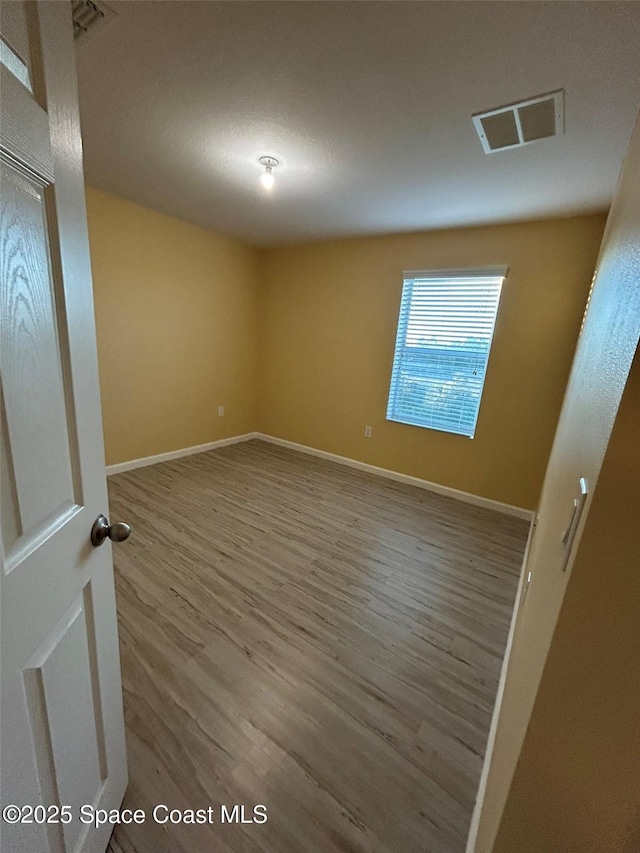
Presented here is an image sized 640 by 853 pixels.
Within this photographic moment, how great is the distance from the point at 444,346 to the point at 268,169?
203 cm

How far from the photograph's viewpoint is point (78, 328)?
0.69 metres

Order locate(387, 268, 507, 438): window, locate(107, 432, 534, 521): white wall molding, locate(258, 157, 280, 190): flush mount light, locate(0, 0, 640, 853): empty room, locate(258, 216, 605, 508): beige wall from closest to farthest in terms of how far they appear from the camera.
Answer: locate(0, 0, 640, 853): empty room → locate(258, 157, 280, 190): flush mount light → locate(258, 216, 605, 508): beige wall → locate(387, 268, 507, 438): window → locate(107, 432, 534, 521): white wall molding

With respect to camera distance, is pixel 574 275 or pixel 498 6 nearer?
pixel 498 6

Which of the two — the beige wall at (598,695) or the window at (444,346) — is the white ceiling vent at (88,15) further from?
the window at (444,346)

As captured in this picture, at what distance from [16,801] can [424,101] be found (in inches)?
93.6

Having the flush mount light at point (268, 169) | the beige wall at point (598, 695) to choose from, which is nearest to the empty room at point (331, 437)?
the beige wall at point (598, 695)

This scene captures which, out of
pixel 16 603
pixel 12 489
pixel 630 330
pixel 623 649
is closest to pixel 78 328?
pixel 12 489

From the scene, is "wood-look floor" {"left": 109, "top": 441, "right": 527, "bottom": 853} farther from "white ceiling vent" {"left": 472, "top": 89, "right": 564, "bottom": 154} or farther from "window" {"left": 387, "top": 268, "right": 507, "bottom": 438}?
"white ceiling vent" {"left": 472, "top": 89, "right": 564, "bottom": 154}

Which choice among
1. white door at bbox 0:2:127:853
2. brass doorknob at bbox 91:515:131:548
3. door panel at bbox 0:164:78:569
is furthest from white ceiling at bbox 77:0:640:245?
brass doorknob at bbox 91:515:131:548

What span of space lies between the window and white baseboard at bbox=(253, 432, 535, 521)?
0.59 meters

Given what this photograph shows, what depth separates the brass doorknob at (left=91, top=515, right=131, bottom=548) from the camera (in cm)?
78

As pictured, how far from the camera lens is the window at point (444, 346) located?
115 inches

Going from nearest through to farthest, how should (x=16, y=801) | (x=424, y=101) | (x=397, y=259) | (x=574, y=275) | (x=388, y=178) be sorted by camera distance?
(x=16, y=801) < (x=424, y=101) < (x=388, y=178) < (x=574, y=275) < (x=397, y=259)

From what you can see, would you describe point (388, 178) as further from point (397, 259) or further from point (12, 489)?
point (12, 489)
